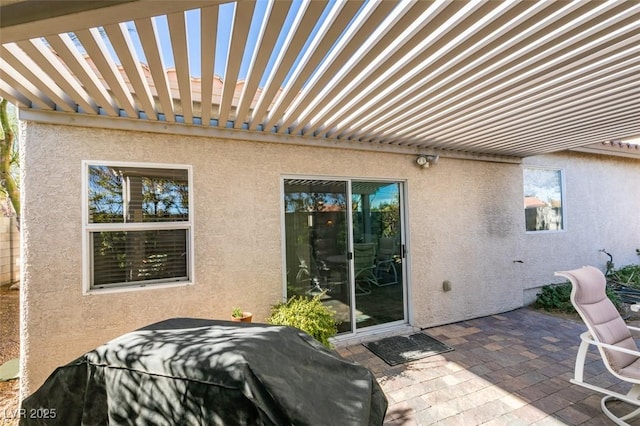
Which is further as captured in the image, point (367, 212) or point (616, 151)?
point (616, 151)

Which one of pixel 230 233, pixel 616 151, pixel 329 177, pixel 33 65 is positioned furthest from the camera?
pixel 616 151

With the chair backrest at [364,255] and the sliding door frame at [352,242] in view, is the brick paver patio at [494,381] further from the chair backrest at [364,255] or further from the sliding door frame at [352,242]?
the chair backrest at [364,255]

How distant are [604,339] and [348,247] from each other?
3175 millimetres

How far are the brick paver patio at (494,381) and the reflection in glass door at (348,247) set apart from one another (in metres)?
0.74

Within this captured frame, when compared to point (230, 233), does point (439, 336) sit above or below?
below

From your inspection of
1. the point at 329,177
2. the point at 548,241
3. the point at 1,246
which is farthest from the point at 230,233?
the point at 1,246

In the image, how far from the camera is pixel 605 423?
282 cm

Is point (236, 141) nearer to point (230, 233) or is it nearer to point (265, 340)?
point (230, 233)

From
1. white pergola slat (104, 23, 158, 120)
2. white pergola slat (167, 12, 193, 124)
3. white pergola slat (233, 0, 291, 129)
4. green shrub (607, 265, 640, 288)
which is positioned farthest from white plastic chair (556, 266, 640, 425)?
green shrub (607, 265, 640, 288)

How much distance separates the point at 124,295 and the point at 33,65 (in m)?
2.50

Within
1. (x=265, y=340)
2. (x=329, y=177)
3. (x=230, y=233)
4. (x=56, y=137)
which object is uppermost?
(x=56, y=137)

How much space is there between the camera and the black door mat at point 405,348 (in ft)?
13.8

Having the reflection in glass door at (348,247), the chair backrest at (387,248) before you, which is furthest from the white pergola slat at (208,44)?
the chair backrest at (387,248)

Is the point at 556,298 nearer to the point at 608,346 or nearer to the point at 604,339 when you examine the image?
the point at 604,339
